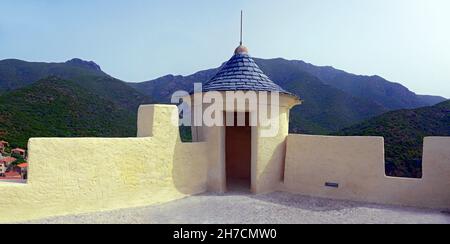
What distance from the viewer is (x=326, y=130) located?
27500mm

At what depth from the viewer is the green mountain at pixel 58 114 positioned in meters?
18.9

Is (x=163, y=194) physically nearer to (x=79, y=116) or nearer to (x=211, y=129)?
(x=211, y=129)

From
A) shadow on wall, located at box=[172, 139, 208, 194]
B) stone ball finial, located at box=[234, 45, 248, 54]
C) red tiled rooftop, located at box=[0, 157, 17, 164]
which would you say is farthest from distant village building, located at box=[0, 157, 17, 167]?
stone ball finial, located at box=[234, 45, 248, 54]

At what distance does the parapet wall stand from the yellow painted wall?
2694 mm

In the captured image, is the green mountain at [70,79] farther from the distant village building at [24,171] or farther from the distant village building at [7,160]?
the distant village building at [24,171]

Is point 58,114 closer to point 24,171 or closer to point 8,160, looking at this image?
point 8,160

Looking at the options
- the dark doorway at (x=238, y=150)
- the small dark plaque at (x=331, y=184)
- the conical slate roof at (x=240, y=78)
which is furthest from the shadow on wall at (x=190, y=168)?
the small dark plaque at (x=331, y=184)

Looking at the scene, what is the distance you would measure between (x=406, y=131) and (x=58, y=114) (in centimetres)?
2217

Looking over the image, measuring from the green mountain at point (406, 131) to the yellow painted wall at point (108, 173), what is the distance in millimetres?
11352

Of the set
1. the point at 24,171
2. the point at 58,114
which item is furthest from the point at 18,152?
the point at 24,171

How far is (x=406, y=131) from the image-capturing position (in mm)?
18484

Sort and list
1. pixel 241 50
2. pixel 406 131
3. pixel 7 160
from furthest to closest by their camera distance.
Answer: pixel 406 131, pixel 7 160, pixel 241 50
